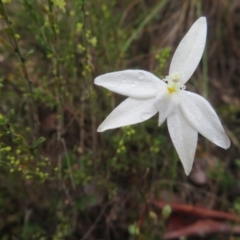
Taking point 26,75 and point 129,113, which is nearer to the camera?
point 129,113

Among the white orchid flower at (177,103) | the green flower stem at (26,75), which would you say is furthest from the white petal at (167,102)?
the green flower stem at (26,75)

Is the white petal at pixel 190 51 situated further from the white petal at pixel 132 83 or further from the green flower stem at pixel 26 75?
the green flower stem at pixel 26 75

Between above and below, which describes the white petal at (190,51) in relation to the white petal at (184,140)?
above

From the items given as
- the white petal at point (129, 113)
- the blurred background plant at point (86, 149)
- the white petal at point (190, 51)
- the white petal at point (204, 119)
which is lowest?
the blurred background plant at point (86, 149)

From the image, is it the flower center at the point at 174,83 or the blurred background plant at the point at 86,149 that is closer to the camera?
the flower center at the point at 174,83

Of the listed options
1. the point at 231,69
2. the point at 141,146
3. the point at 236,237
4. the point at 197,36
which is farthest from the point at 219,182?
the point at 197,36

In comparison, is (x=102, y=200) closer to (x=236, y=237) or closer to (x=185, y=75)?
(x=236, y=237)

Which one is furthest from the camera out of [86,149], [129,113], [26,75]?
[86,149]

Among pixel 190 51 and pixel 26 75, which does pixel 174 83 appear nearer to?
pixel 190 51

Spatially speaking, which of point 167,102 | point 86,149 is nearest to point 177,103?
point 167,102
